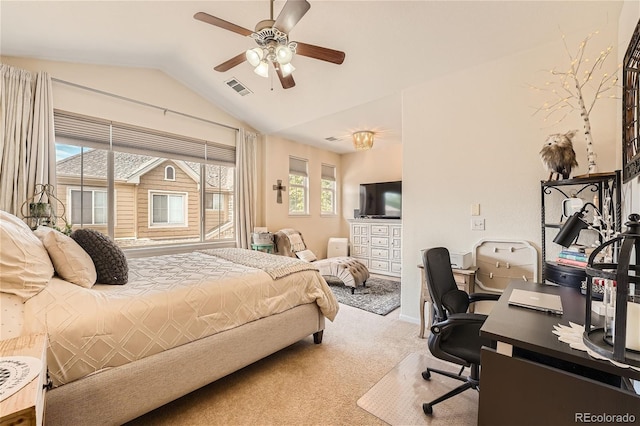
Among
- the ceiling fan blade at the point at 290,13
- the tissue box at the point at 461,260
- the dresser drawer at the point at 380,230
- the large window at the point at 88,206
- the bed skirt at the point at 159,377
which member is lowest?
the bed skirt at the point at 159,377

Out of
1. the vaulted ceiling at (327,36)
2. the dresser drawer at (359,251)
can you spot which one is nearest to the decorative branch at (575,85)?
the vaulted ceiling at (327,36)

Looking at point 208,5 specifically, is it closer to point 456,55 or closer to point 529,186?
point 456,55

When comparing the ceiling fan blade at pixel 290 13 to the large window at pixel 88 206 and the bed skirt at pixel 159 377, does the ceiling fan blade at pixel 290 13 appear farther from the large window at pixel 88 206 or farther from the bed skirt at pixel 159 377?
the large window at pixel 88 206

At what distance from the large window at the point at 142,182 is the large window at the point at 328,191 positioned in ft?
A: 7.43

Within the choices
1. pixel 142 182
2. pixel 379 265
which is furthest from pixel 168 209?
pixel 379 265

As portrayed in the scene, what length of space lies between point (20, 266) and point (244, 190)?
351cm

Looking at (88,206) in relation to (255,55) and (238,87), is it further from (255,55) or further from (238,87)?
(255,55)

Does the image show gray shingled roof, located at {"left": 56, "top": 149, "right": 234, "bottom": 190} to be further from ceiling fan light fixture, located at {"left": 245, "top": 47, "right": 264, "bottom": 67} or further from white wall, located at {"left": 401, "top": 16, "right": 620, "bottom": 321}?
white wall, located at {"left": 401, "top": 16, "right": 620, "bottom": 321}

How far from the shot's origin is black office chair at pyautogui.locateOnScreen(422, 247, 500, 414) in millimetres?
1548

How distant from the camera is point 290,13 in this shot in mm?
1866

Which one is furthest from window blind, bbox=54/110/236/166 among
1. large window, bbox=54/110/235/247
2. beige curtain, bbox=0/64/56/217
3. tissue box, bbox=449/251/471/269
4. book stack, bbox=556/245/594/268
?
book stack, bbox=556/245/594/268

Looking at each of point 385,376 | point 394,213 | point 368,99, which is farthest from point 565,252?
point 394,213

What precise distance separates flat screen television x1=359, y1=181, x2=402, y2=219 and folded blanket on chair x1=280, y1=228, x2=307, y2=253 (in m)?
1.64

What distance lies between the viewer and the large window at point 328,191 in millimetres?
6387
